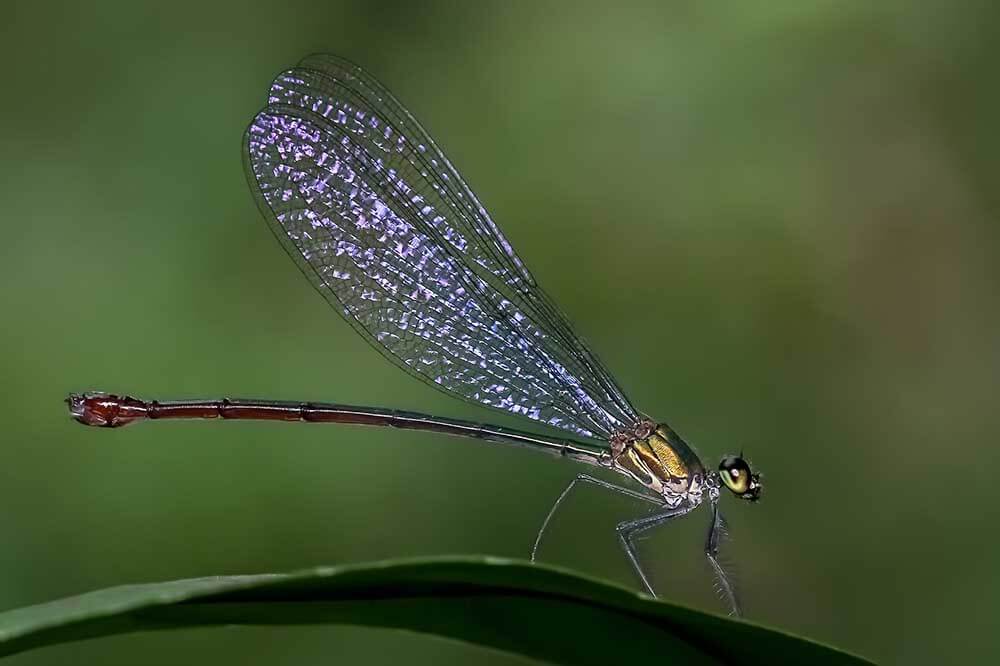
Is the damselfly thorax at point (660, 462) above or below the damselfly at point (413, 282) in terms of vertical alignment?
below

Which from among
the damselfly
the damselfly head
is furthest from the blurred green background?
the damselfly head

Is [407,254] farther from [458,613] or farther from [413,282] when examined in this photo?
[458,613]

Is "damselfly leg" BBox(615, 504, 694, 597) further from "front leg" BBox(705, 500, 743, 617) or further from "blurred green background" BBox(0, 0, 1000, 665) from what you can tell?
"blurred green background" BBox(0, 0, 1000, 665)

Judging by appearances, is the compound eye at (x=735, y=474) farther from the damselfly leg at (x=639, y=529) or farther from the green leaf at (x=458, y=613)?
the green leaf at (x=458, y=613)

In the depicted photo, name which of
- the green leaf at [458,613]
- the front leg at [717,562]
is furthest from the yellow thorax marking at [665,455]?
the green leaf at [458,613]

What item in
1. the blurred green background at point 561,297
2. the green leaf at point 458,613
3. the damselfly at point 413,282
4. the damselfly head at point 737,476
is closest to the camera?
the green leaf at point 458,613

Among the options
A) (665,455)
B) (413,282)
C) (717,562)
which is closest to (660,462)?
(665,455)
